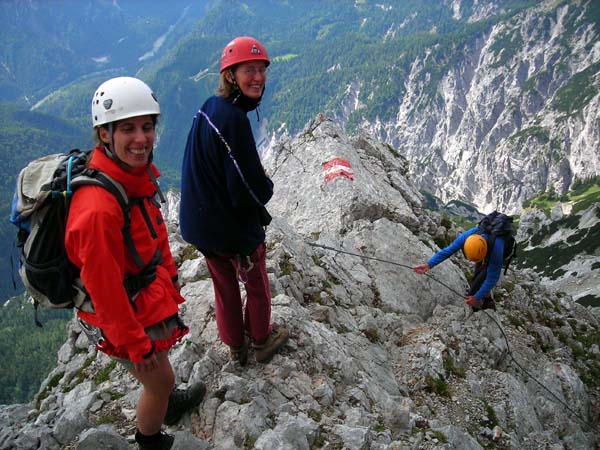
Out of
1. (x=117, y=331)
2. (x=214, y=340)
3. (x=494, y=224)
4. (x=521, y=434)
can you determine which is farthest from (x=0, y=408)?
(x=494, y=224)

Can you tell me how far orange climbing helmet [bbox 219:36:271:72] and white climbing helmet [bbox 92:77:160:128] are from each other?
52.3 inches

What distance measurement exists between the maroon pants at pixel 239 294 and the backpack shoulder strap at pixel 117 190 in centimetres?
196

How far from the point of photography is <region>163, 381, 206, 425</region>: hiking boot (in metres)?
6.50

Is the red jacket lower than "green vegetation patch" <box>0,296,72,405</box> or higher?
higher

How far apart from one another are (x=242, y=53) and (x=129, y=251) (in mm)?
2801

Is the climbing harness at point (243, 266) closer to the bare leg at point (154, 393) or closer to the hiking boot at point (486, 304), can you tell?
the bare leg at point (154, 393)

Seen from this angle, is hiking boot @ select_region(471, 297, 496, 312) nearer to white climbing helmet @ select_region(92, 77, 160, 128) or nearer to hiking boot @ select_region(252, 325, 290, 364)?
hiking boot @ select_region(252, 325, 290, 364)

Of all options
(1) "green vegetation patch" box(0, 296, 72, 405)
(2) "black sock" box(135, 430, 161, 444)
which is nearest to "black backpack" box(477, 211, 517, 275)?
(2) "black sock" box(135, 430, 161, 444)

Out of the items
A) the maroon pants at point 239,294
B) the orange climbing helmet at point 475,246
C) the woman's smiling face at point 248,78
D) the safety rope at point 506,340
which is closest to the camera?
the woman's smiling face at point 248,78

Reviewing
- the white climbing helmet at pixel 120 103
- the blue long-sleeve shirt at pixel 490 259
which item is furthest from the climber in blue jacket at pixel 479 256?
the white climbing helmet at pixel 120 103

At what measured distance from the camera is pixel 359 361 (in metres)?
9.35

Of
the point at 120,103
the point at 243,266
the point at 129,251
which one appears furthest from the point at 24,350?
the point at 120,103

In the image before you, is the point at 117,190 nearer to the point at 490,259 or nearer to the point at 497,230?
the point at 497,230

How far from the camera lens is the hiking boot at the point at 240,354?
293 inches
